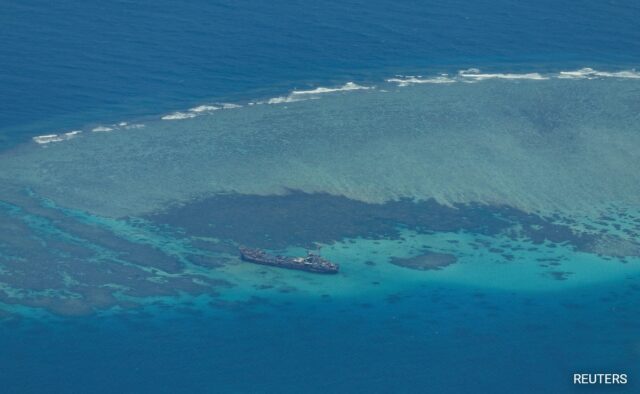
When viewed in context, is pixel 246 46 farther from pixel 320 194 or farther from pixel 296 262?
pixel 296 262

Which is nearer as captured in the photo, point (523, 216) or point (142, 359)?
point (142, 359)

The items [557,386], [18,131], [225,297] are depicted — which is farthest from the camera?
[18,131]

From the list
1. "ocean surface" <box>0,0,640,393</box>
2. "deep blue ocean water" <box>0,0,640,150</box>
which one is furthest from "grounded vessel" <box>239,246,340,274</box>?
"deep blue ocean water" <box>0,0,640,150</box>

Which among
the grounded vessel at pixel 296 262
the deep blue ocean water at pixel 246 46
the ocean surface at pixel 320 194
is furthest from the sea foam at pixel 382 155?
the grounded vessel at pixel 296 262

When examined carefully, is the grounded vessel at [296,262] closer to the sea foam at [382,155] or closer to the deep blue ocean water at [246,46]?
the sea foam at [382,155]

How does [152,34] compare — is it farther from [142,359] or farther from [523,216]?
[142,359]

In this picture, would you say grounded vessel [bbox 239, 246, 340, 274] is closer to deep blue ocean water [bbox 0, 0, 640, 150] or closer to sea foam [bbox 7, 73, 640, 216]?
sea foam [bbox 7, 73, 640, 216]

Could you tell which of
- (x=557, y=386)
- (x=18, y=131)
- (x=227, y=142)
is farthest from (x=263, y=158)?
(x=557, y=386)

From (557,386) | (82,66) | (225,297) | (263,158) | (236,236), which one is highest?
(82,66)
